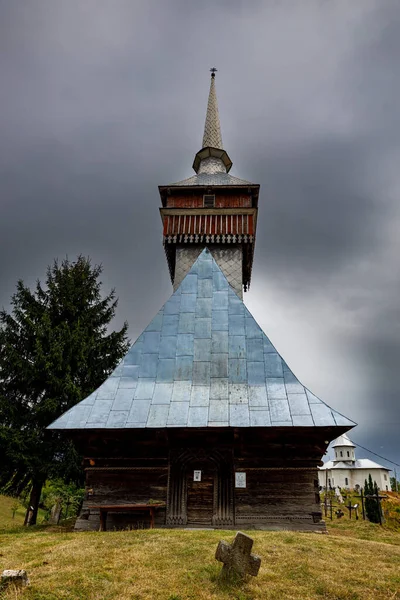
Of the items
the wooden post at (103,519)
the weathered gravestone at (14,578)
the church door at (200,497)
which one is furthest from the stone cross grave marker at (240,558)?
the wooden post at (103,519)

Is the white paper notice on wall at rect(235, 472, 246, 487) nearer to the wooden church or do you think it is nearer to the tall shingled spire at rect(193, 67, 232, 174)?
the wooden church

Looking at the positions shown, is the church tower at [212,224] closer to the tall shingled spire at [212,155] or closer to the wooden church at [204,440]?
the tall shingled spire at [212,155]

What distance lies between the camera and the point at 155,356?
14.3 metres

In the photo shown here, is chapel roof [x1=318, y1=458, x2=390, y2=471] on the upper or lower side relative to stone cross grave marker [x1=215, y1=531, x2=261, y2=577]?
upper

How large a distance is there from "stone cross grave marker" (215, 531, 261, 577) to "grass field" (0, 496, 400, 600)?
0.15 metres

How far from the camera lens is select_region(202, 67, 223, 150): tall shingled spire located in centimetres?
2773

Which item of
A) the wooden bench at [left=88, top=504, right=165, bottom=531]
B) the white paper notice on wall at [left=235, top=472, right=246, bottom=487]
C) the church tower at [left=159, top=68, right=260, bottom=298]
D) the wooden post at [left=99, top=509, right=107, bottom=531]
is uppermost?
the church tower at [left=159, top=68, right=260, bottom=298]

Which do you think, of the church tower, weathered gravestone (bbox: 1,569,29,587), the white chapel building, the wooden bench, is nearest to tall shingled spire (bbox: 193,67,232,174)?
the church tower

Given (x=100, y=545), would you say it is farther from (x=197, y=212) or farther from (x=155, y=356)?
(x=197, y=212)

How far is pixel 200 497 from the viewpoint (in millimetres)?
11984

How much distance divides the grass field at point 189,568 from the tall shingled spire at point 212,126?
75.6 feet

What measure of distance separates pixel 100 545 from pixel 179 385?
213 inches

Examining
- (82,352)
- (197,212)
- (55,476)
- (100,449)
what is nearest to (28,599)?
(100,449)

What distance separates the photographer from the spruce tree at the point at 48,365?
691 inches
